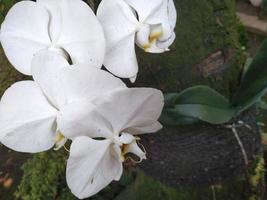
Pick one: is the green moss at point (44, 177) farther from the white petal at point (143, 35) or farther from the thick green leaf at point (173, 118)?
the white petal at point (143, 35)

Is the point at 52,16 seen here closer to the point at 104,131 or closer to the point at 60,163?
the point at 104,131

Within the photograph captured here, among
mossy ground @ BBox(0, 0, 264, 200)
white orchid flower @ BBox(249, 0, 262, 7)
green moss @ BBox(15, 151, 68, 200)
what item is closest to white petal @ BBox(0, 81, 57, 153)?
mossy ground @ BBox(0, 0, 264, 200)

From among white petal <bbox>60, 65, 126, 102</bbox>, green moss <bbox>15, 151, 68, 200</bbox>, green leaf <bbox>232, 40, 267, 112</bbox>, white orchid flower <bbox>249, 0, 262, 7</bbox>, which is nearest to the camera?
white petal <bbox>60, 65, 126, 102</bbox>

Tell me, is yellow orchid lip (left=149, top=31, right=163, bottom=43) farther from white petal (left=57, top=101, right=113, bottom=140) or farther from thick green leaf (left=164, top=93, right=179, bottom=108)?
thick green leaf (left=164, top=93, right=179, bottom=108)

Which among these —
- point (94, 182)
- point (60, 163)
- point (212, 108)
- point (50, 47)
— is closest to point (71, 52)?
point (50, 47)

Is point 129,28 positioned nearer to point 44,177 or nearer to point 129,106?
point 129,106

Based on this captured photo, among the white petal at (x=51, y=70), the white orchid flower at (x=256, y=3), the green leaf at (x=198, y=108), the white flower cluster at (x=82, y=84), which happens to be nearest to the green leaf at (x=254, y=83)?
the green leaf at (x=198, y=108)

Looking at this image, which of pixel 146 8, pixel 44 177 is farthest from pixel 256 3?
pixel 146 8
